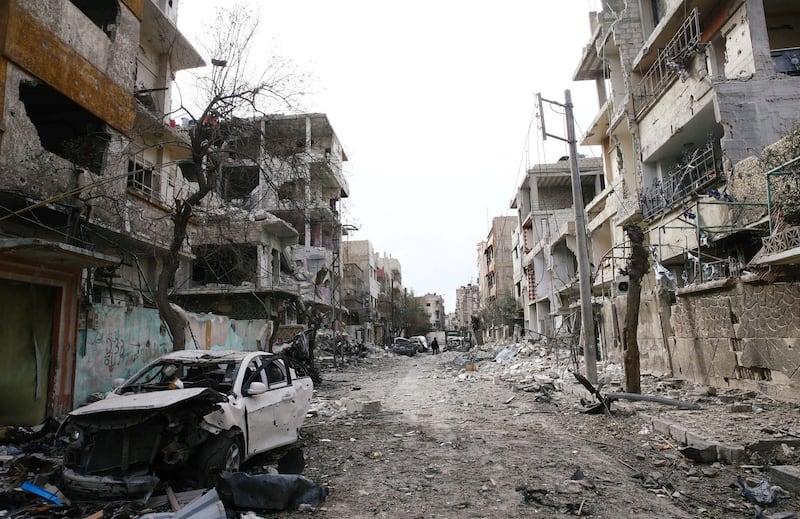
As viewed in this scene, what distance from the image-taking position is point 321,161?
1307 centimetres

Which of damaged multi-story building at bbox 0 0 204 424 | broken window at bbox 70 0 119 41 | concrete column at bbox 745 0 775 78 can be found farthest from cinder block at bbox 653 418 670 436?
broken window at bbox 70 0 119 41

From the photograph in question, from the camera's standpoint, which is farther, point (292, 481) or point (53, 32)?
point (53, 32)

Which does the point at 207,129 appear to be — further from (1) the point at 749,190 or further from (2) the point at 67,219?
(1) the point at 749,190

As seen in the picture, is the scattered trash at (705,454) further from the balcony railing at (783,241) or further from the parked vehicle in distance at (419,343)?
the parked vehicle in distance at (419,343)

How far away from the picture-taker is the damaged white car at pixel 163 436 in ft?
15.8

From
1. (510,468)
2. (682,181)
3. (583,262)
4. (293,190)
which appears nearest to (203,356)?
(510,468)

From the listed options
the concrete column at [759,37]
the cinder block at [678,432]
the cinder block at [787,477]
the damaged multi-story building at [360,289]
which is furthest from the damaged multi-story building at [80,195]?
the damaged multi-story building at [360,289]

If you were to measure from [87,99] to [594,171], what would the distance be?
32.7 metres

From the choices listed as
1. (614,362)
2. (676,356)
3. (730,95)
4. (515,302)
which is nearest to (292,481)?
(676,356)

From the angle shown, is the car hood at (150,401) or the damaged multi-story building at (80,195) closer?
the car hood at (150,401)

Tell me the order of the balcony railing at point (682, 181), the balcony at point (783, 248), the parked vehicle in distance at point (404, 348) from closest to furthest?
the balcony at point (783, 248) → the balcony railing at point (682, 181) → the parked vehicle in distance at point (404, 348)

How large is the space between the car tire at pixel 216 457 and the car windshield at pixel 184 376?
35.4 inches

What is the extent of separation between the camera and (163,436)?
16.7ft

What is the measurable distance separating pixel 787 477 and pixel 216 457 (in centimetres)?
575
